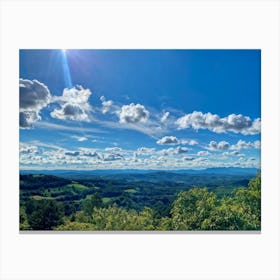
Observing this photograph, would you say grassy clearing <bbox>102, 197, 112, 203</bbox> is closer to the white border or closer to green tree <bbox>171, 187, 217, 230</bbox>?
the white border

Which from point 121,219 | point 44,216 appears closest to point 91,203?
point 121,219
